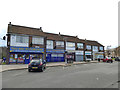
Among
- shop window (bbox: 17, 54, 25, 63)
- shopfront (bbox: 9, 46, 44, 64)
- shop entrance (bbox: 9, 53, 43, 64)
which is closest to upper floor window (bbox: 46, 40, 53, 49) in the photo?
shopfront (bbox: 9, 46, 44, 64)

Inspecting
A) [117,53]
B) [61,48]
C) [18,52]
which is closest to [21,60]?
[18,52]

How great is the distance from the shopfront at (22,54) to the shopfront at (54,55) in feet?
14.4

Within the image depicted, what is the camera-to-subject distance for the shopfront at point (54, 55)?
94.9ft

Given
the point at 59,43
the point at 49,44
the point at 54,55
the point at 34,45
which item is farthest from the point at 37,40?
the point at 59,43

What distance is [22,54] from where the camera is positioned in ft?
75.3

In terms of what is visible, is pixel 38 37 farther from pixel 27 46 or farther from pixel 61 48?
pixel 61 48

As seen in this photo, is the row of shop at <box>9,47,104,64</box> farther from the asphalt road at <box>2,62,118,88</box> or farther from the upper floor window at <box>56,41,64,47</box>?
the asphalt road at <box>2,62,118,88</box>

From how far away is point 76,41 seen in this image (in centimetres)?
3588

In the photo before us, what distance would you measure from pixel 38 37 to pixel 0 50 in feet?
106

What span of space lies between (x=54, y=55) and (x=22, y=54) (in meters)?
9.88

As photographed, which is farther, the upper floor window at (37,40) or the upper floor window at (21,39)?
the upper floor window at (37,40)

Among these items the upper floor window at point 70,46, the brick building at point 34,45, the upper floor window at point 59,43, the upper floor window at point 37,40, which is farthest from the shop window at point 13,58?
the upper floor window at point 70,46

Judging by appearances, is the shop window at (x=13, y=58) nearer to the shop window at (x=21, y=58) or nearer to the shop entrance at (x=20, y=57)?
the shop entrance at (x=20, y=57)

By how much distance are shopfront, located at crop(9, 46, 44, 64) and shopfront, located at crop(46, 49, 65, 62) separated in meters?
4.38
